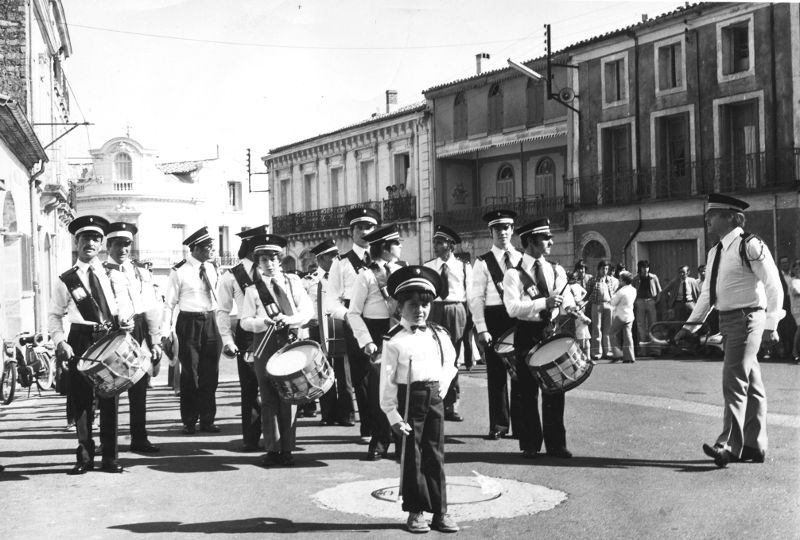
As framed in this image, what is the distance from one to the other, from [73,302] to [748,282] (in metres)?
5.70

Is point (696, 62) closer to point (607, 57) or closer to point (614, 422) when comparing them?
point (607, 57)

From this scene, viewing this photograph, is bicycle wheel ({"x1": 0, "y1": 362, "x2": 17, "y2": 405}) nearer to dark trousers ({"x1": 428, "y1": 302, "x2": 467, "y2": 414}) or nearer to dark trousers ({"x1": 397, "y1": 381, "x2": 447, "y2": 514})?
dark trousers ({"x1": 428, "y1": 302, "x2": 467, "y2": 414})

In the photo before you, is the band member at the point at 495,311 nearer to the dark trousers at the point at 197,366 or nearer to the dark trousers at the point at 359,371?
the dark trousers at the point at 359,371

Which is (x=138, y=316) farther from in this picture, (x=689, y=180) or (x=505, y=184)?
(x=505, y=184)

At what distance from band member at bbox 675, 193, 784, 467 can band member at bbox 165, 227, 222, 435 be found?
208 inches

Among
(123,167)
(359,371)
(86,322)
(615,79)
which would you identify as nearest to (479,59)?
(615,79)

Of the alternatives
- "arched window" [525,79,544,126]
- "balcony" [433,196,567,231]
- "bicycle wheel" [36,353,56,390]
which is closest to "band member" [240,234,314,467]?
"bicycle wheel" [36,353,56,390]

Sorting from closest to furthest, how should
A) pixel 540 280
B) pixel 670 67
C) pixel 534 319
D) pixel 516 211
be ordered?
1. pixel 534 319
2. pixel 540 280
3. pixel 670 67
4. pixel 516 211

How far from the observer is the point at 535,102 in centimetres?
3503

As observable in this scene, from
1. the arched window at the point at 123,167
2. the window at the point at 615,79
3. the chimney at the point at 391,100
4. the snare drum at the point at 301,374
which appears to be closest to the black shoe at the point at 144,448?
the snare drum at the point at 301,374

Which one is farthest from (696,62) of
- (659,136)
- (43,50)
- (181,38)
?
(181,38)

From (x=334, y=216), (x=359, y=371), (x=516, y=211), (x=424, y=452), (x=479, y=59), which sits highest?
(x=479, y=59)

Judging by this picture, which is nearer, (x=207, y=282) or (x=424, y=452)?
(x=424, y=452)

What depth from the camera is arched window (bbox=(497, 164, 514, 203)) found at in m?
37.5
